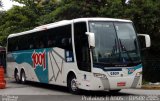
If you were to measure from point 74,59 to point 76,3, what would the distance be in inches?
545

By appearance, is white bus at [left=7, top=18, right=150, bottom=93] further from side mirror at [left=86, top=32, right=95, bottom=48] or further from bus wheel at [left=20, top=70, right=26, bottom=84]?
bus wheel at [left=20, top=70, right=26, bottom=84]

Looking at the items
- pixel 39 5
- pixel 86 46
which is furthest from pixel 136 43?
pixel 39 5

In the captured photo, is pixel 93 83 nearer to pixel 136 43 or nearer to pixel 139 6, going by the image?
pixel 136 43

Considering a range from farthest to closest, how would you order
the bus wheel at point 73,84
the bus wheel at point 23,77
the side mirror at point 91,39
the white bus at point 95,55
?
the bus wheel at point 23,77 < the bus wheel at point 73,84 < the white bus at point 95,55 < the side mirror at point 91,39

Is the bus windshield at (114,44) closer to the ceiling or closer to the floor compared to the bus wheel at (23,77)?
closer to the ceiling

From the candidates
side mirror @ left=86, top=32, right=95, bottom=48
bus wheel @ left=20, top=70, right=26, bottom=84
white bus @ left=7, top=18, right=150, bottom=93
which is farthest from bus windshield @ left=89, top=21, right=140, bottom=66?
bus wheel @ left=20, top=70, right=26, bottom=84

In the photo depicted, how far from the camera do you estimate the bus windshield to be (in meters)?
16.5

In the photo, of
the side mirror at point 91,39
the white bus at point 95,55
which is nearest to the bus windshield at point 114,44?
the white bus at point 95,55

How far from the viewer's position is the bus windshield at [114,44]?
54.2 ft

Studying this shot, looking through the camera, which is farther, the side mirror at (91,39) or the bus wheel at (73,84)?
the bus wheel at (73,84)

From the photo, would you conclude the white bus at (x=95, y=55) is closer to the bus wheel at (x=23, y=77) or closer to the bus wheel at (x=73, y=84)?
the bus wheel at (x=73, y=84)

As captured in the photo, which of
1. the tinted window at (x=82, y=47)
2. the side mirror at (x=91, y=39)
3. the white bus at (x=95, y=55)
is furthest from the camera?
the tinted window at (x=82, y=47)

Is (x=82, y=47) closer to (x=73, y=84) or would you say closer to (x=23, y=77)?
(x=73, y=84)

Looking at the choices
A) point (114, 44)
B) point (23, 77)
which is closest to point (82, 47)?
point (114, 44)
